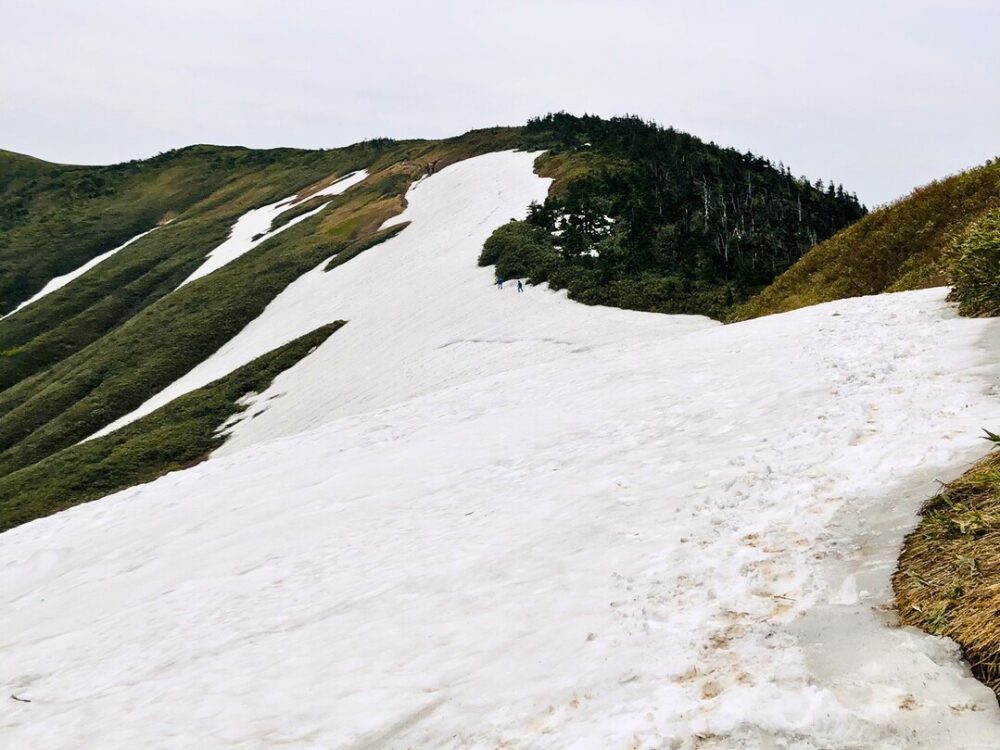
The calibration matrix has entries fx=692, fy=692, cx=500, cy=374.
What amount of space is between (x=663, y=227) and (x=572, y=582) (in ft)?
112

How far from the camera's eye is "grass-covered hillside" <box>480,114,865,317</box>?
103 ft

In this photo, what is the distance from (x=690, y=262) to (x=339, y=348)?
62.6ft

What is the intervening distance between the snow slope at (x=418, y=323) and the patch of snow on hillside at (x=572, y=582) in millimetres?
12235

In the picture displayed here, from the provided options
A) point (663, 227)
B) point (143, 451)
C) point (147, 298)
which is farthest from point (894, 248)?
point (147, 298)

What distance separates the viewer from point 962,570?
17.5 ft

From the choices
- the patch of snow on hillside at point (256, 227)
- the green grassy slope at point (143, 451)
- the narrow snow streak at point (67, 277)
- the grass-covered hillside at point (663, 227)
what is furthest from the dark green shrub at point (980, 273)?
the narrow snow streak at point (67, 277)

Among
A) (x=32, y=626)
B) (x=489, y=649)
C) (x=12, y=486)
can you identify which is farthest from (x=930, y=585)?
(x=12, y=486)

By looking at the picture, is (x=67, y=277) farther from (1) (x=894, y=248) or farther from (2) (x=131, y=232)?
(1) (x=894, y=248)

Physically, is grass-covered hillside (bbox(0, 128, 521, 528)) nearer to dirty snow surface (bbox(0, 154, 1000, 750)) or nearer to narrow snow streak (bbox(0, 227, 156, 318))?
narrow snow streak (bbox(0, 227, 156, 318))

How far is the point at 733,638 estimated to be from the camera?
222 inches

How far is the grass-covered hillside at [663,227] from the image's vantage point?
103 ft

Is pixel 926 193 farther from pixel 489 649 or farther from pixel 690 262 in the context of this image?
pixel 489 649

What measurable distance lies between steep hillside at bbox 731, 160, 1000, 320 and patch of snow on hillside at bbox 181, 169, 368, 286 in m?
61.7

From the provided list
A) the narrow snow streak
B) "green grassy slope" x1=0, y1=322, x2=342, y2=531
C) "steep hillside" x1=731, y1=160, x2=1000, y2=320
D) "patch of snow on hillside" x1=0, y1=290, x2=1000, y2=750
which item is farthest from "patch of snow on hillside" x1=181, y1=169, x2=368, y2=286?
"patch of snow on hillside" x1=0, y1=290, x2=1000, y2=750
